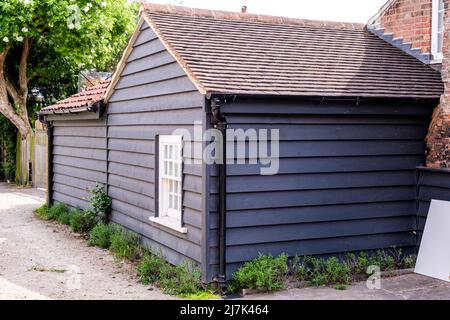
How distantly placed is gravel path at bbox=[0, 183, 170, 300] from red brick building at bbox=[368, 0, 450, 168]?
16.5 feet

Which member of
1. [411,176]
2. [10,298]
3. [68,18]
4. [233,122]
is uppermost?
[68,18]

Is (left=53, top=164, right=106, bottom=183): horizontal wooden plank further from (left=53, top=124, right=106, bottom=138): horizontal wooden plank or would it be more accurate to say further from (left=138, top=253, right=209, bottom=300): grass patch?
(left=138, top=253, right=209, bottom=300): grass patch

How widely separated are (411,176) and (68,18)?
13.9 meters

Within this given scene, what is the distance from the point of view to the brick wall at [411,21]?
10672 mm

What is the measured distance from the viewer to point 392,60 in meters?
10.6

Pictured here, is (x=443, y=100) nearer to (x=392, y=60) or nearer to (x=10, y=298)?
(x=392, y=60)

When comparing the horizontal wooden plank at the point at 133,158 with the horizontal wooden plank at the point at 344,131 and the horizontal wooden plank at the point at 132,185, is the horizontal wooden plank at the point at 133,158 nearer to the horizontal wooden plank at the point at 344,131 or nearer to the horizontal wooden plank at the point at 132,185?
the horizontal wooden plank at the point at 132,185

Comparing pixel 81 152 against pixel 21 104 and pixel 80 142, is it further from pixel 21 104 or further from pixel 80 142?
pixel 21 104

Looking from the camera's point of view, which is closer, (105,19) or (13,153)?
(105,19)

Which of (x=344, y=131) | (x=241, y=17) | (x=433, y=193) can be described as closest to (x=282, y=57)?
(x=344, y=131)

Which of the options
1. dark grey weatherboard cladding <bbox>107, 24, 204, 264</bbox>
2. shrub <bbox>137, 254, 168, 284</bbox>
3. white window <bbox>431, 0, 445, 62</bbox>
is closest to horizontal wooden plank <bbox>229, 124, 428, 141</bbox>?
dark grey weatherboard cladding <bbox>107, 24, 204, 264</bbox>

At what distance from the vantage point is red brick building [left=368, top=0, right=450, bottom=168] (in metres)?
9.23

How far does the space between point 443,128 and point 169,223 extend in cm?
464

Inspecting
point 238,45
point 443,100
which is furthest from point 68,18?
point 443,100
